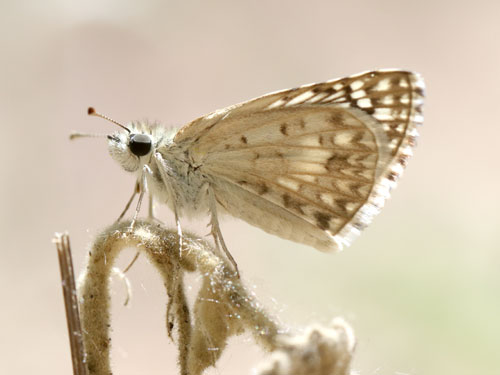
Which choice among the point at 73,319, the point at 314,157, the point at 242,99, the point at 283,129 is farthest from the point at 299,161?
the point at 242,99

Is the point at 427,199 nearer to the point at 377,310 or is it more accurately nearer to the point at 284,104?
the point at 377,310

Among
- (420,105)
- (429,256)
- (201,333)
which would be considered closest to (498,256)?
(429,256)

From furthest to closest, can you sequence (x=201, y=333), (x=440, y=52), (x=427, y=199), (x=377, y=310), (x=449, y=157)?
(x=440, y=52) → (x=449, y=157) → (x=427, y=199) → (x=377, y=310) → (x=201, y=333)

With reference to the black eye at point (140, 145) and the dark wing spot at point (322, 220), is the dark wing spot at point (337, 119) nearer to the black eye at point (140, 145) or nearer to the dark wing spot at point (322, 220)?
the dark wing spot at point (322, 220)

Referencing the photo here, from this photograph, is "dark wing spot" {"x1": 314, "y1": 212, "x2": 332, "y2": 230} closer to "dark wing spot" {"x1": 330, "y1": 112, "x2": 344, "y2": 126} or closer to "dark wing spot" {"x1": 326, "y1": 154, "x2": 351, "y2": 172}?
"dark wing spot" {"x1": 326, "y1": 154, "x2": 351, "y2": 172}

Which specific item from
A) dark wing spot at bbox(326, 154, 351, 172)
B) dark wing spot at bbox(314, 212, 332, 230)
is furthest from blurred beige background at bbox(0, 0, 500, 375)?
dark wing spot at bbox(326, 154, 351, 172)

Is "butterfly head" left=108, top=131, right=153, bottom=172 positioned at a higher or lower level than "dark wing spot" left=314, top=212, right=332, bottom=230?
higher

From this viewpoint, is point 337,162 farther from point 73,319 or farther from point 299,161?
point 73,319

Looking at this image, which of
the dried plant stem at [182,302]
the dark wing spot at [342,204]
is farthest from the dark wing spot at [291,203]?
the dried plant stem at [182,302]
